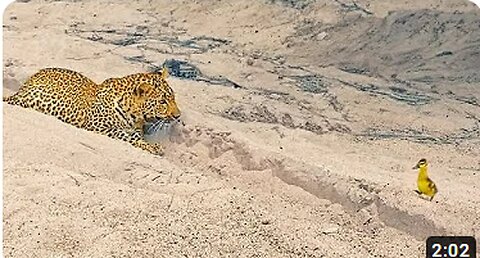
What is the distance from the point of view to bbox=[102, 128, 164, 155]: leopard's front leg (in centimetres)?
374

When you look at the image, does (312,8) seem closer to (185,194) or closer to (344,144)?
(344,144)

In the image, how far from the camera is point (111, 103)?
12.8 feet

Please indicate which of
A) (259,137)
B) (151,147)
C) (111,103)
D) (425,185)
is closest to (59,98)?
(111,103)

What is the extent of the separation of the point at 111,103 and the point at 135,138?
0.19 meters

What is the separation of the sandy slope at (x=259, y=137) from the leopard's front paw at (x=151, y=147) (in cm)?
5

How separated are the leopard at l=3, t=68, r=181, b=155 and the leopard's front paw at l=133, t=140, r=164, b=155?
18 millimetres

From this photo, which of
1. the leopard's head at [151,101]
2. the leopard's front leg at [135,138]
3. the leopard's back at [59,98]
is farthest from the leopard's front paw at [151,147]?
the leopard's back at [59,98]

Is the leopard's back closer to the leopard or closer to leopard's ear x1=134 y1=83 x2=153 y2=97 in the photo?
the leopard

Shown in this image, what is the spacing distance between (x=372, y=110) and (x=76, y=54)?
147 cm

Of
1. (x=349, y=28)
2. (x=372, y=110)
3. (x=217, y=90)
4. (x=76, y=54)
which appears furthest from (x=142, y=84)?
(x=349, y=28)

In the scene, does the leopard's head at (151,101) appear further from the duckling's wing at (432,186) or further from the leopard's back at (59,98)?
the duckling's wing at (432,186)

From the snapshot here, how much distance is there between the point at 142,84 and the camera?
12.7ft

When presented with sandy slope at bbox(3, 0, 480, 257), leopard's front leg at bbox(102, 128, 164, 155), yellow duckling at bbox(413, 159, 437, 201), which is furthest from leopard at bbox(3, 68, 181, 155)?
yellow duckling at bbox(413, 159, 437, 201)

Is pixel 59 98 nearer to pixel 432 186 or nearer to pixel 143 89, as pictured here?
pixel 143 89
